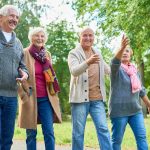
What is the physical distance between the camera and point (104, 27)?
23469 mm

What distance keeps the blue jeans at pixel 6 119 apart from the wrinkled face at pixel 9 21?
841mm

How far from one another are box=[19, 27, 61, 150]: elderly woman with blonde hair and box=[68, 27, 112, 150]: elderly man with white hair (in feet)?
1.30

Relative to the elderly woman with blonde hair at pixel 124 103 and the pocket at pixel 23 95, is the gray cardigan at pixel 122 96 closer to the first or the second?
the elderly woman with blonde hair at pixel 124 103

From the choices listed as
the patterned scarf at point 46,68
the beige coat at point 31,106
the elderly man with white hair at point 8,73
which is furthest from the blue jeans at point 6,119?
the patterned scarf at point 46,68

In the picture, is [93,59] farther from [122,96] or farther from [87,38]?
[122,96]

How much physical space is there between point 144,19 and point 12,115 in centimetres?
1030

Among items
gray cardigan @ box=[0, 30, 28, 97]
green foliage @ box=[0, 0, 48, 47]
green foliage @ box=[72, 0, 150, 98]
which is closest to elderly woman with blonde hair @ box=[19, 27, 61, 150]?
gray cardigan @ box=[0, 30, 28, 97]

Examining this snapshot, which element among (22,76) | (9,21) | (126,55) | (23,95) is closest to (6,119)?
(22,76)

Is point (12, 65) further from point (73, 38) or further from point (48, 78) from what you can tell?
point (73, 38)

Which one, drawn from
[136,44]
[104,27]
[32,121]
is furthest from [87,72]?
[104,27]

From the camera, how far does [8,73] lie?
582 centimetres

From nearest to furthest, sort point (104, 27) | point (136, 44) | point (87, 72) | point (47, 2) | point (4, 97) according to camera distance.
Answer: point (4, 97) < point (87, 72) < point (136, 44) < point (104, 27) < point (47, 2)

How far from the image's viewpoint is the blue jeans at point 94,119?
6.59m

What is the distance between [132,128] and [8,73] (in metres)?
2.08
